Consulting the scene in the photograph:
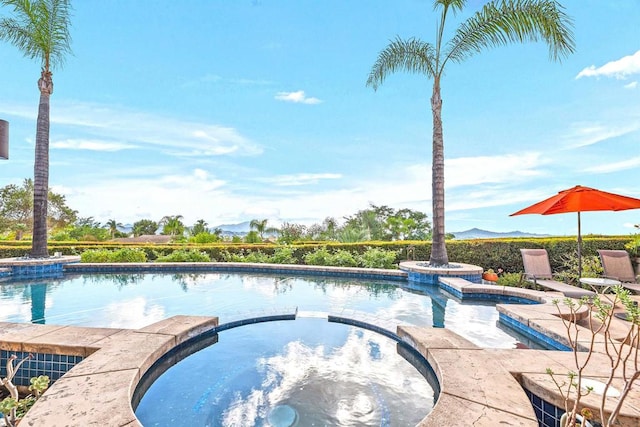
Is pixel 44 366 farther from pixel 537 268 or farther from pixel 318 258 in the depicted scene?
pixel 537 268

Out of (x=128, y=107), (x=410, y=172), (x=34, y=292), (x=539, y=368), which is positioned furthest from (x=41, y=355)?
(x=410, y=172)

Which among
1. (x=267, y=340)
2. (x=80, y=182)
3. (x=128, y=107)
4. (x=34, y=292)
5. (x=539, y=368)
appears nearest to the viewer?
(x=539, y=368)

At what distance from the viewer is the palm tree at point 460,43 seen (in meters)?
8.00

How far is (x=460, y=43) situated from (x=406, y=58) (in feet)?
4.99

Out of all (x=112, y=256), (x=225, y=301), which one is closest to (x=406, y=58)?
(x=225, y=301)

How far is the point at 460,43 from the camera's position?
903 centimetres

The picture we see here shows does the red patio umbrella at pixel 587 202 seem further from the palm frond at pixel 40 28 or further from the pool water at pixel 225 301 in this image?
the palm frond at pixel 40 28

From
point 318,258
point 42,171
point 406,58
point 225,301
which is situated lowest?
point 225,301

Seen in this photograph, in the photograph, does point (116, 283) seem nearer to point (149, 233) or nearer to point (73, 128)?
point (73, 128)

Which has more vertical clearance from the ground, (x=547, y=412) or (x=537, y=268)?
(x=537, y=268)

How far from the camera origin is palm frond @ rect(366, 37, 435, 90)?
9.48m

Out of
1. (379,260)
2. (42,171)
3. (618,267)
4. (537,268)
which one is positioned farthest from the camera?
(42,171)

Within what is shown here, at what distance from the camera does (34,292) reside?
7.02m

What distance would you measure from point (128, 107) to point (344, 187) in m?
16.4
